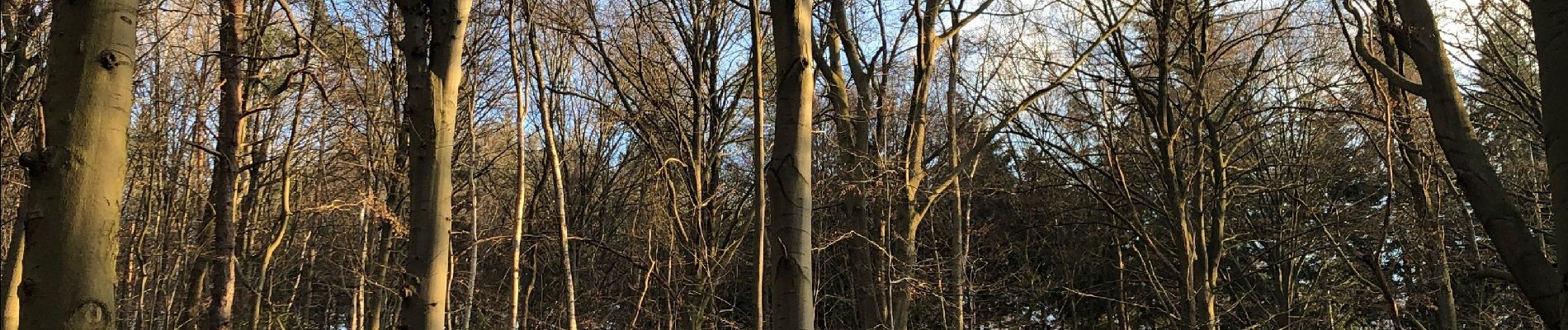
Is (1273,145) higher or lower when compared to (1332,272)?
higher

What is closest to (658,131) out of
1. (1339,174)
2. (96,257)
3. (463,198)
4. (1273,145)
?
(463,198)

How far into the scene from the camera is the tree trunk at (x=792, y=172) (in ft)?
7.80

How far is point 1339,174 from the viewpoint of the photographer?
485 inches

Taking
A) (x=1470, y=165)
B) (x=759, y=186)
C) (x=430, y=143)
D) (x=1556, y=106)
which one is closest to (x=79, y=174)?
(x=430, y=143)

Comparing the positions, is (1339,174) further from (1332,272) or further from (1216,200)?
(1216,200)

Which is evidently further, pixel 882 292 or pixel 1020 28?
pixel 1020 28

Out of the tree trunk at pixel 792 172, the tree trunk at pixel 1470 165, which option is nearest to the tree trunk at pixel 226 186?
the tree trunk at pixel 792 172

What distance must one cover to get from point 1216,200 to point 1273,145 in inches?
255

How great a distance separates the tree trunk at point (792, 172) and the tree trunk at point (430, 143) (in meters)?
1.89

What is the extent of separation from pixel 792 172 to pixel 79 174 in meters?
1.81

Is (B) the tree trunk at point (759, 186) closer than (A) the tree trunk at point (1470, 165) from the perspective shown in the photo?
Yes

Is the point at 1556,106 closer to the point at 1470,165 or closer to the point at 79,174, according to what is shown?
the point at 1470,165

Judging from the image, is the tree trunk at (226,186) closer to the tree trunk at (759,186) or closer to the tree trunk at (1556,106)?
the tree trunk at (759,186)

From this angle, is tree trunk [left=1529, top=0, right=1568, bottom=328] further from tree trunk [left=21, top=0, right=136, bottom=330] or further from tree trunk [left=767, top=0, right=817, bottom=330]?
tree trunk [left=21, top=0, right=136, bottom=330]
